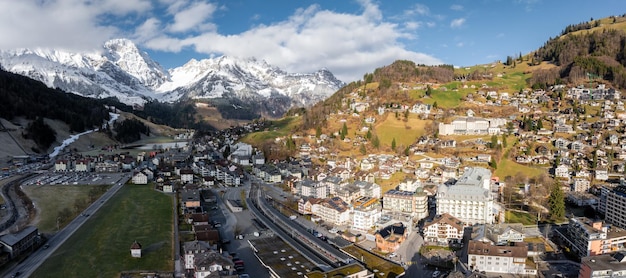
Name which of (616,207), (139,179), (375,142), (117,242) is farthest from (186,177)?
(616,207)

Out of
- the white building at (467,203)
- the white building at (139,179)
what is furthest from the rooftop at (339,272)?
the white building at (139,179)

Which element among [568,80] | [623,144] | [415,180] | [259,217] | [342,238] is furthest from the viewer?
[568,80]

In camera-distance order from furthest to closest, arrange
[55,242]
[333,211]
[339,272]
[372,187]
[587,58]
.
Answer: [587,58], [372,187], [333,211], [55,242], [339,272]

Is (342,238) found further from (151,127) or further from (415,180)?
(151,127)

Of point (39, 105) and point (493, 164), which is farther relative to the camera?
point (39, 105)

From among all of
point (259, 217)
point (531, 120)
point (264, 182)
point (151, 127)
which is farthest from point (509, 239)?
point (151, 127)

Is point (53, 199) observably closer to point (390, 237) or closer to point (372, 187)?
point (372, 187)
